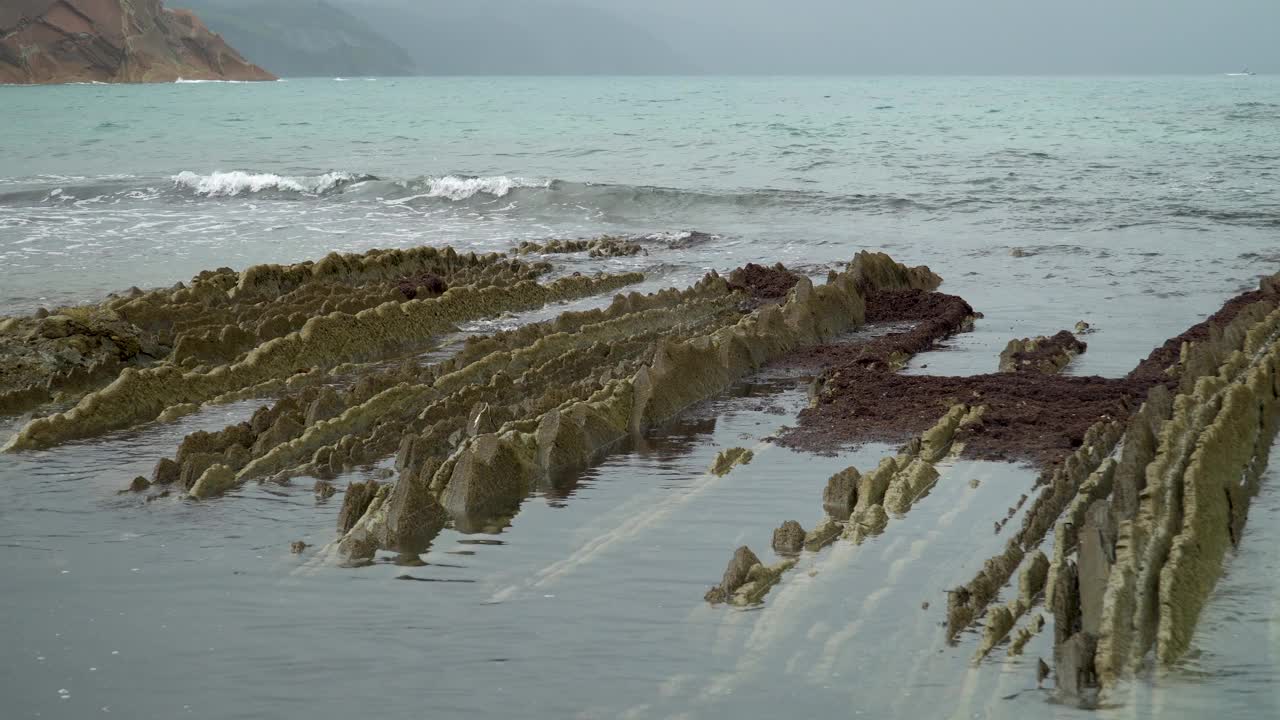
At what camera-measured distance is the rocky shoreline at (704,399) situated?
19.9ft

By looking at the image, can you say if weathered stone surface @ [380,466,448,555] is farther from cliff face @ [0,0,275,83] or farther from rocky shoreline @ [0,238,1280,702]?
cliff face @ [0,0,275,83]

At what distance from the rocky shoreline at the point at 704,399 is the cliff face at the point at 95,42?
131 m

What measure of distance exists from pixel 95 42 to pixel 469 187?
12168cm

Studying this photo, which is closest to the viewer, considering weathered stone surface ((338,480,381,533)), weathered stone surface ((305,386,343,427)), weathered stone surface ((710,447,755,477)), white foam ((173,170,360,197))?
weathered stone surface ((338,480,381,533))

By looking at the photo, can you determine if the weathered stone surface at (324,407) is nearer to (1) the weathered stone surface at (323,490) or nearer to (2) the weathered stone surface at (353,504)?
(1) the weathered stone surface at (323,490)

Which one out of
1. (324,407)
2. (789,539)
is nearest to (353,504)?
(324,407)

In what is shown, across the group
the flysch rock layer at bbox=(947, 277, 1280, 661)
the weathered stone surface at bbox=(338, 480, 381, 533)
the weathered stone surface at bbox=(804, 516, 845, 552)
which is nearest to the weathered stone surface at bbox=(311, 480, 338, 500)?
the weathered stone surface at bbox=(338, 480, 381, 533)

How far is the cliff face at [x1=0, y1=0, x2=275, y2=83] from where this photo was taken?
129 meters

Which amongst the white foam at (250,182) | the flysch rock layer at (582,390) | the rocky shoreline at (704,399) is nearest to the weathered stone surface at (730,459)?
the rocky shoreline at (704,399)

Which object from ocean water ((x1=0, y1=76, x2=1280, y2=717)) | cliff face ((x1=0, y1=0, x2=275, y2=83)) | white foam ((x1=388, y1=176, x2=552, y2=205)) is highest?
cliff face ((x1=0, y1=0, x2=275, y2=83))

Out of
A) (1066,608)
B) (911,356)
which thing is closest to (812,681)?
(1066,608)

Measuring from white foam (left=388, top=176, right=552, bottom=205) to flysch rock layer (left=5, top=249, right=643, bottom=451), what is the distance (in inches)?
541

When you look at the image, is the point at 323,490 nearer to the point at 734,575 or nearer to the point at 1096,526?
the point at 734,575

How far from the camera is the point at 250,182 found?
33156 millimetres
